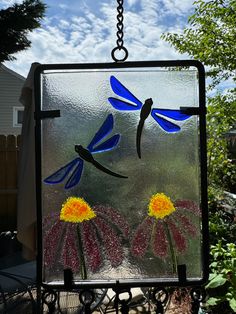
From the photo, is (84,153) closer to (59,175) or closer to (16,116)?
(59,175)

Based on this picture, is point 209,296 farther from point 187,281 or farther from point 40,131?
point 40,131

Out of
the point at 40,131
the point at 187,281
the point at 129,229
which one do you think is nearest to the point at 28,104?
the point at 40,131

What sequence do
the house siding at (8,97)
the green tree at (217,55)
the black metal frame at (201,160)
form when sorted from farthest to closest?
the house siding at (8,97), the green tree at (217,55), the black metal frame at (201,160)

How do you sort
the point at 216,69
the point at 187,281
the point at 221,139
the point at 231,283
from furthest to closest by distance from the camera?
1. the point at 216,69
2. the point at 221,139
3. the point at 231,283
4. the point at 187,281

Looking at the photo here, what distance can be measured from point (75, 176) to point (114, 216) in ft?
0.78

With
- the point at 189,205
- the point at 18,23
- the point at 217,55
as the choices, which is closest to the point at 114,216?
the point at 189,205

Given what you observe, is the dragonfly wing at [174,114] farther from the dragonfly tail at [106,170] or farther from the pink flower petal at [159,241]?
the pink flower petal at [159,241]

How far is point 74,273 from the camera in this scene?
146 centimetres

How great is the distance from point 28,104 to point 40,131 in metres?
0.78

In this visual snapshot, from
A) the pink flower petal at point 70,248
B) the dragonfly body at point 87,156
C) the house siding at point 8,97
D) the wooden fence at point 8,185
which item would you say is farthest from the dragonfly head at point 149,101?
the house siding at point 8,97

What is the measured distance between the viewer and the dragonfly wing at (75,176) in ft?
4.78

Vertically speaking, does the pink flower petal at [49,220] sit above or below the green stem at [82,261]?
above

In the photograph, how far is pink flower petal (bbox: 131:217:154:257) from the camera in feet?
4.77

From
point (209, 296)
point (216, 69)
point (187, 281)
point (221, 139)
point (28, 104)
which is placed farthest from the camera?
point (216, 69)
